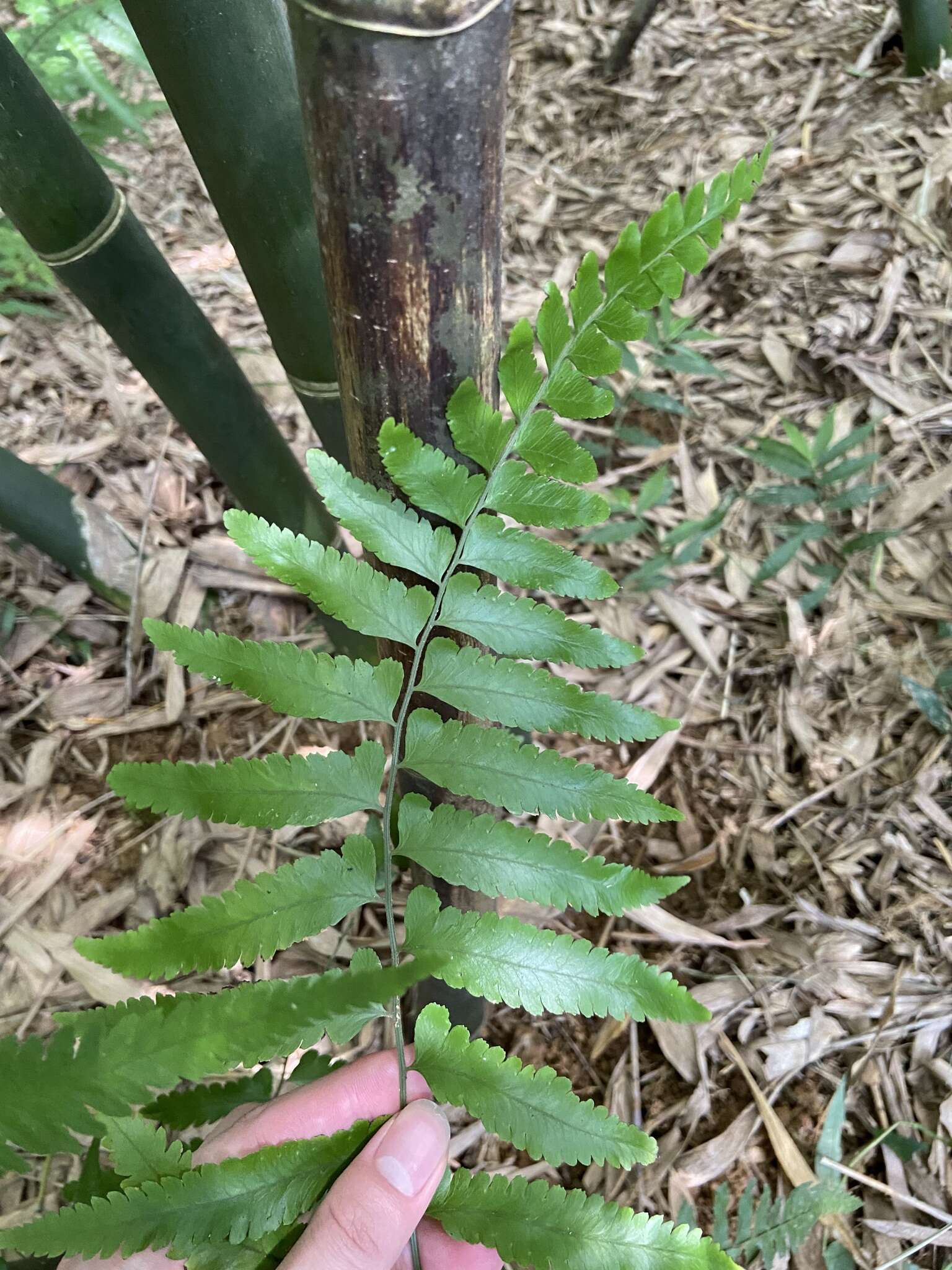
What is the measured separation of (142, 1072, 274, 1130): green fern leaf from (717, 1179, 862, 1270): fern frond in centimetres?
69

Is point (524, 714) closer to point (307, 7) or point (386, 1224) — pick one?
point (386, 1224)

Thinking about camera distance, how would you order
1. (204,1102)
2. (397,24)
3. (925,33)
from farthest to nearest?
(925,33)
(204,1102)
(397,24)

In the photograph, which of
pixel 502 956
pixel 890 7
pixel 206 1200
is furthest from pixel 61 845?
pixel 890 7

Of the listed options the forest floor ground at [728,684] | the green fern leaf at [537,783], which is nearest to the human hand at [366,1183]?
the green fern leaf at [537,783]

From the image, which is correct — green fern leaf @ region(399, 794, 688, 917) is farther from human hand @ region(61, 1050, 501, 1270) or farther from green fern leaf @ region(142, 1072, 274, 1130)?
green fern leaf @ region(142, 1072, 274, 1130)

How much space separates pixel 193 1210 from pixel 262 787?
1.17ft

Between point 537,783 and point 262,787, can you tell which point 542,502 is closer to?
point 537,783

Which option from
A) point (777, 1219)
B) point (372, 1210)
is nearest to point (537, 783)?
point (372, 1210)

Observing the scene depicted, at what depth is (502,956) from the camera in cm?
77

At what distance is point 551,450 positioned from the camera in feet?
2.58

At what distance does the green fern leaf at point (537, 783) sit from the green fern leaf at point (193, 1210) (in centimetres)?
38

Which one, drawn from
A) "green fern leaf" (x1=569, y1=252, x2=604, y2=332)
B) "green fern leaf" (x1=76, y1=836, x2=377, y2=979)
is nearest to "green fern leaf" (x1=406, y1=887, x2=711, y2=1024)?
"green fern leaf" (x1=76, y1=836, x2=377, y2=979)

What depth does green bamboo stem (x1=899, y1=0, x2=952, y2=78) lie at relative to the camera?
2.28 m

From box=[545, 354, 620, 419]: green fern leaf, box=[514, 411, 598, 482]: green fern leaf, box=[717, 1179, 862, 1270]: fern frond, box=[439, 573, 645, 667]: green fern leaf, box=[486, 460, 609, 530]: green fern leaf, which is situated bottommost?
box=[717, 1179, 862, 1270]: fern frond
